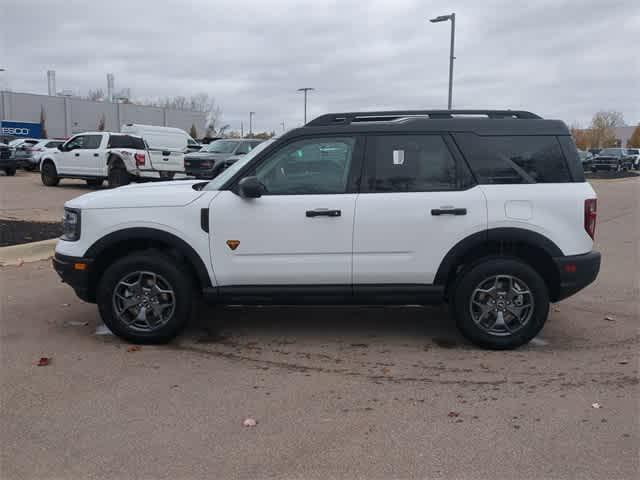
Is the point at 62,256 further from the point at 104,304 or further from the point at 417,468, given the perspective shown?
the point at 417,468

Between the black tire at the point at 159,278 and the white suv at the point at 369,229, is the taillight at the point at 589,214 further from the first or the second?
the black tire at the point at 159,278

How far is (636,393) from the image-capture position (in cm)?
439

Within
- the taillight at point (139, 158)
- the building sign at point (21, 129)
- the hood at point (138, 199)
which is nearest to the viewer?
the hood at point (138, 199)

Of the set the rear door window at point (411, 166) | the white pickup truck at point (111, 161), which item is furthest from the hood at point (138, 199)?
the white pickup truck at point (111, 161)

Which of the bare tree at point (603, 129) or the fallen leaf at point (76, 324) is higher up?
the bare tree at point (603, 129)

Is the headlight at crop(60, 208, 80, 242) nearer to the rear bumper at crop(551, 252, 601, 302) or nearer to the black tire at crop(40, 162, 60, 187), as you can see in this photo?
the rear bumper at crop(551, 252, 601, 302)

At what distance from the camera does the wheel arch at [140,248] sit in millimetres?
5199

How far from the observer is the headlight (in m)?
5.32

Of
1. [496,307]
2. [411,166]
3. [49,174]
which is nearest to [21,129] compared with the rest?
[49,174]

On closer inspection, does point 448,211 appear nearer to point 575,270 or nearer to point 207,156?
point 575,270

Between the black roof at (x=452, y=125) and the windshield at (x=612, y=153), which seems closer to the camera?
the black roof at (x=452, y=125)

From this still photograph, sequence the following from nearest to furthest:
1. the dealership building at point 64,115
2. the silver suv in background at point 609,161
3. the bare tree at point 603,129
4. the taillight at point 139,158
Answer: the taillight at point 139,158 → the silver suv in background at point 609,161 → the dealership building at point 64,115 → the bare tree at point 603,129

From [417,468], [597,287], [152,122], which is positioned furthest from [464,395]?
[152,122]

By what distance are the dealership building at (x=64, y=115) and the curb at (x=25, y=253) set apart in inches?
2013
